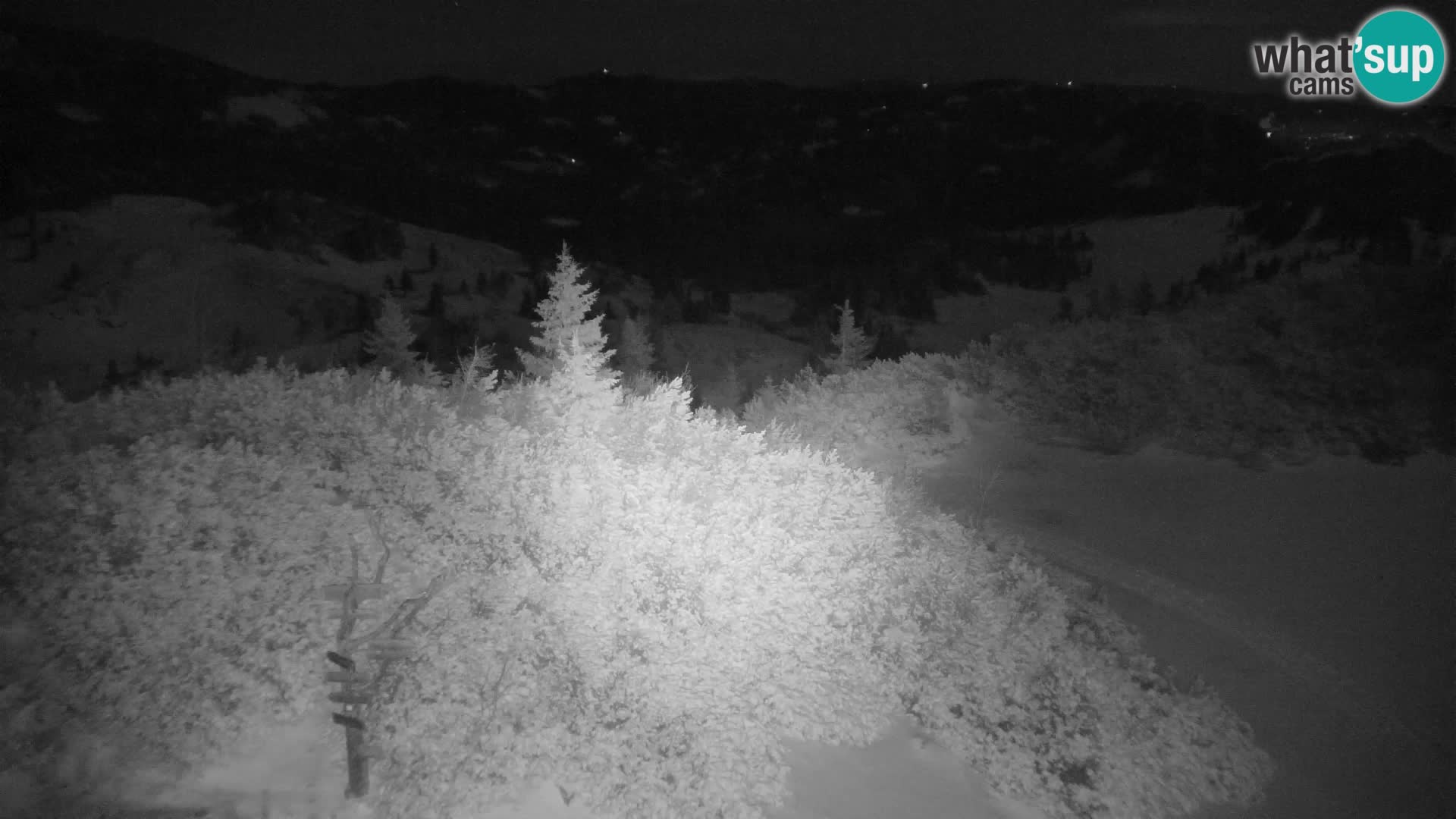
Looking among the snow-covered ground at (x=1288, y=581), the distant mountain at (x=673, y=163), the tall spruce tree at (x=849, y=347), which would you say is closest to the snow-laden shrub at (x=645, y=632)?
the snow-covered ground at (x=1288, y=581)

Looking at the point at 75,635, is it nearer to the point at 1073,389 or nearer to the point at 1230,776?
the point at 1230,776

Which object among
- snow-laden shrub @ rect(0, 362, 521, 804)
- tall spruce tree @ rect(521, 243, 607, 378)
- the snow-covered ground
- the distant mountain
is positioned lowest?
the snow-covered ground

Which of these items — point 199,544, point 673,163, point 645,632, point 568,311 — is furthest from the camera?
point 673,163

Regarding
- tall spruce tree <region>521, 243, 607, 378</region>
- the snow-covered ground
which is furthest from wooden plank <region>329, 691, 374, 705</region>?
tall spruce tree <region>521, 243, 607, 378</region>

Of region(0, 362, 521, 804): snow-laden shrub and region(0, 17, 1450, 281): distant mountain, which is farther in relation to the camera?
region(0, 17, 1450, 281): distant mountain

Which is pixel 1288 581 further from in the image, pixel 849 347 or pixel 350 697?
pixel 849 347

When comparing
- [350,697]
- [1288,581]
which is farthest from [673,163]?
[350,697]

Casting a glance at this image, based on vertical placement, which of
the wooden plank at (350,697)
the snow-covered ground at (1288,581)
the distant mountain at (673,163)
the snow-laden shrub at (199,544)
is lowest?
the snow-covered ground at (1288,581)

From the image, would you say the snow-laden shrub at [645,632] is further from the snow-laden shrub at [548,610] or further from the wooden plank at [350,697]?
the wooden plank at [350,697]

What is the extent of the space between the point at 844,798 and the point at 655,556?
407 cm

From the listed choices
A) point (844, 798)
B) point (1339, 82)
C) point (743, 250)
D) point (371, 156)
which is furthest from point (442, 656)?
point (371, 156)

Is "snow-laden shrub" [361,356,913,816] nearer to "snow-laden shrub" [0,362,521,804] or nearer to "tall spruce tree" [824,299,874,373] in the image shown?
"snow-laden shrub" [0,362,521,804]

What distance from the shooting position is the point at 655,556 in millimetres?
11117

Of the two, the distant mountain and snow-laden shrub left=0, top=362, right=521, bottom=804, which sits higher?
the distant mountain
